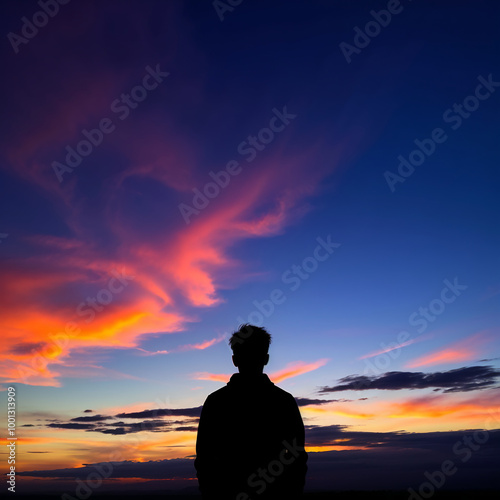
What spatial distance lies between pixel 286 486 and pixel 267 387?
0.82m

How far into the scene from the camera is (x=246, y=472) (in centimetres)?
353

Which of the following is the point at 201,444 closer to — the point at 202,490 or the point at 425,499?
the point at 202,490

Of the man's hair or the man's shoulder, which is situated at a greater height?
the man's hair

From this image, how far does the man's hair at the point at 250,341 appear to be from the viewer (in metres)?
3.83

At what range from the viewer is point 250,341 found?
3.87m

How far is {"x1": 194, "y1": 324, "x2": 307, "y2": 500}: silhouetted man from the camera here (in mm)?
3553

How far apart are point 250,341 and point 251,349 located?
0.24 feet
